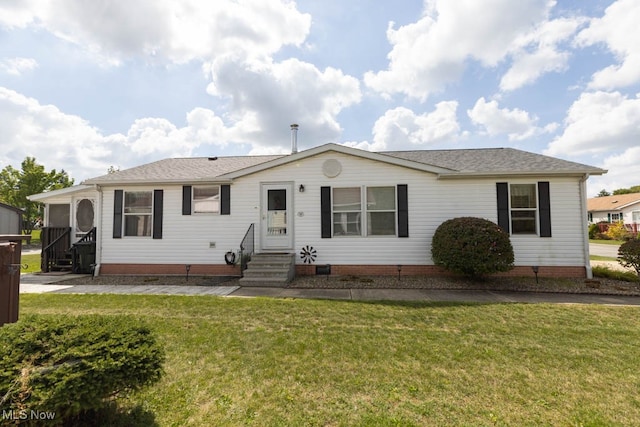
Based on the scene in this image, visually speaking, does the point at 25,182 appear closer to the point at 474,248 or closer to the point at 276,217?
the point at 276,217

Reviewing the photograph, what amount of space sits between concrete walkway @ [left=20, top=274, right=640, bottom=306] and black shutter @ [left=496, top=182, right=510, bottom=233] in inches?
92.7

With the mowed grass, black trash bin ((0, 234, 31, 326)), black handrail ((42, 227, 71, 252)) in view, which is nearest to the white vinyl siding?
black handrail ((42, 227, 71, 252))

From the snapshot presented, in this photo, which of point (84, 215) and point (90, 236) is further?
point (84, 215)

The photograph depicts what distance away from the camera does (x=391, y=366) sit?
3316 mm

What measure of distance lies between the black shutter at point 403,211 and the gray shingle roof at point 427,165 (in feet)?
3.16

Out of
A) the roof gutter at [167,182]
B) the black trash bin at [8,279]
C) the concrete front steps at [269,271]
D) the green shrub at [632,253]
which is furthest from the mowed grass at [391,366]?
the roof gutter at [167,182]

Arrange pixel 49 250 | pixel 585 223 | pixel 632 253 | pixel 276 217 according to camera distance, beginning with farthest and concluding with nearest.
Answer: pixel 49 250
pixel 276 217
pixel 585 223
pixel 632 253

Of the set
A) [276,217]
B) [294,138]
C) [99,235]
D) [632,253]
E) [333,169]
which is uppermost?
[294,138]

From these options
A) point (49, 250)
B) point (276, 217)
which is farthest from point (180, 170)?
point (49, 250)

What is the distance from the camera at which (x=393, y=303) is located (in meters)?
5.86

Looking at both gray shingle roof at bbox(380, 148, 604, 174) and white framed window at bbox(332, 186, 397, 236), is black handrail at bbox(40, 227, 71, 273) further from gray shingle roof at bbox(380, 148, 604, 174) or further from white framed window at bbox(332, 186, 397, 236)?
gray shingle roof at bbox(380, 148, 604, 174)

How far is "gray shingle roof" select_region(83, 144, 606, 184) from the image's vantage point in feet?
27.8

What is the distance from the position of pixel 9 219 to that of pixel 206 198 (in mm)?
8463

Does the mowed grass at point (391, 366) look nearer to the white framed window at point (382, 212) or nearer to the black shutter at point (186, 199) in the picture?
the white framed window at point (382, 212)
